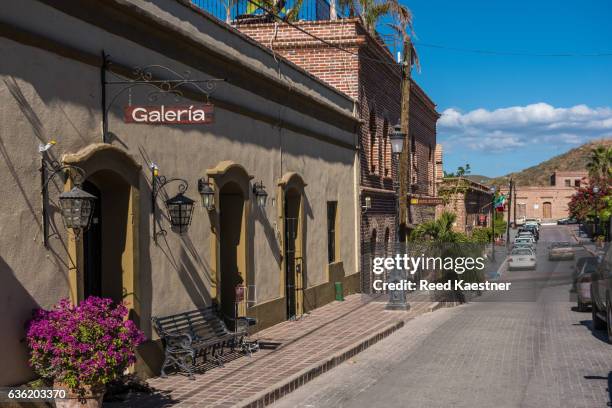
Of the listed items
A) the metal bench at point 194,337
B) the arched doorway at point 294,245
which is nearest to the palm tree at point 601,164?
the arched doorway at point 294,245

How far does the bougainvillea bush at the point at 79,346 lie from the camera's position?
7789mm

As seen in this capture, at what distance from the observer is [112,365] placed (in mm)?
7973

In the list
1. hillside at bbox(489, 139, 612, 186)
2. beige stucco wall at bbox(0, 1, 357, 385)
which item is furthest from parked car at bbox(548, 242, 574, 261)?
hillside at bbox(489, 139, 612, 186)

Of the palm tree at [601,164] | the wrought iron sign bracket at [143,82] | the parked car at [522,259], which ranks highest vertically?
the palm tree at [601,164]

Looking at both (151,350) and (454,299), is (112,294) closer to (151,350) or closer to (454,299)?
(151,350)

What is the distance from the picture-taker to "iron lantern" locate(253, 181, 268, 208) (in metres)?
15.8

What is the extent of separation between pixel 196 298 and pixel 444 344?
5.00 meters

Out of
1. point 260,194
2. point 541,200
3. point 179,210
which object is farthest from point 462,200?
point 541,200

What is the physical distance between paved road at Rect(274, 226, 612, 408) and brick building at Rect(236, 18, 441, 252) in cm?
601

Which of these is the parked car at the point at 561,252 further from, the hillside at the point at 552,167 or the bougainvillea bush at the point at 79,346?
the hillside at the point at 552,167

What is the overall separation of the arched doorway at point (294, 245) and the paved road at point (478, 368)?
2.88 meters

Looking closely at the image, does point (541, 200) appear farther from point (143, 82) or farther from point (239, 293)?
point (143, 82)

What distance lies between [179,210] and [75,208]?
123 inches

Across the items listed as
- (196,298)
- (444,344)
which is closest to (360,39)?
(444,344)
